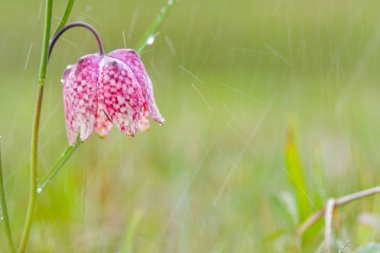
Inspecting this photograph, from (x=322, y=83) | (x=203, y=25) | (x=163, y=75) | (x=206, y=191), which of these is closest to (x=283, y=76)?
Answer: (x=322, y=83)

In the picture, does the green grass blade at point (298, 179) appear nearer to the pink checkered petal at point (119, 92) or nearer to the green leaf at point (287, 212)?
the green leaf at point (287, 212)

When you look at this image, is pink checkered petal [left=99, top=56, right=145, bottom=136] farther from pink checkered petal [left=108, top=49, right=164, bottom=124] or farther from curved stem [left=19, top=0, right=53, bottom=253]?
curved stem [left=19, top=0, right=53, bottom=253]

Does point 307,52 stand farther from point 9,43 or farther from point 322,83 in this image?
point 9,43

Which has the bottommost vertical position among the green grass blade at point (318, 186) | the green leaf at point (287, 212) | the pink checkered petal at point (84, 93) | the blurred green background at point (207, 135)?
the blurred green background at point (207, 135)

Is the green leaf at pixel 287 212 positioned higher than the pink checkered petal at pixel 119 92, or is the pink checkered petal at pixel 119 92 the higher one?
the pink checkered petal at pixel 119 92

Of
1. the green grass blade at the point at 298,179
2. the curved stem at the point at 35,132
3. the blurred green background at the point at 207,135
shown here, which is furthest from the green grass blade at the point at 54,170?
the green grass blade at the point at 298,179

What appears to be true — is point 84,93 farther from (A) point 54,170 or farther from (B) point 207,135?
(B) point 207,135

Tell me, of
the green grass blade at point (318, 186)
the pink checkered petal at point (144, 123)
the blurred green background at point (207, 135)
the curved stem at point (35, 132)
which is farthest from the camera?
the blurred green background at point (207, 135)
